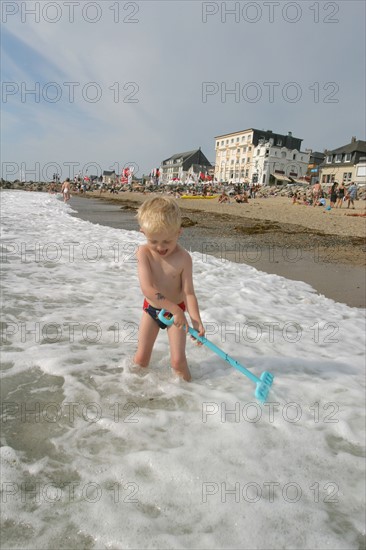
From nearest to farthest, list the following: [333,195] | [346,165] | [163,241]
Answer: [163,241] < [333,195] < [346,165]

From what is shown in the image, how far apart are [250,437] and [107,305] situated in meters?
2.75

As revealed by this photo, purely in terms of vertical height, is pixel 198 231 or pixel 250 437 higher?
pixel 198 231

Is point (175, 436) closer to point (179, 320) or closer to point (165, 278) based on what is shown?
point (179, 320)

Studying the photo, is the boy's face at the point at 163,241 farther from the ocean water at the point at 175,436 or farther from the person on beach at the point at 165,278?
the ocean water at the point at 175,436

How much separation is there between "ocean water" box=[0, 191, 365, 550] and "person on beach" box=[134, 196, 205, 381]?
32 cm

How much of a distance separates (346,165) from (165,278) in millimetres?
65977

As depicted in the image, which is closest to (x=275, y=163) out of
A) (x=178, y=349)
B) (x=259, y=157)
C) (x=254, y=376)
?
(x=259, y=157)

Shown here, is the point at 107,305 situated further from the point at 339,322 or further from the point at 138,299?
the point at 339,322

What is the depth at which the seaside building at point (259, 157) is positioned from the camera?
281ft

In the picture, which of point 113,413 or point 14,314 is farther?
point 14,314

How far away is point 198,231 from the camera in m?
12.8

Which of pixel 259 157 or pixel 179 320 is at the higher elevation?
pixel 259 157

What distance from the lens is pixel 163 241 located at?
98.7 inches

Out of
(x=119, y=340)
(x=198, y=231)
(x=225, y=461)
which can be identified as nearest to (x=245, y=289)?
(x=119, y=340)
